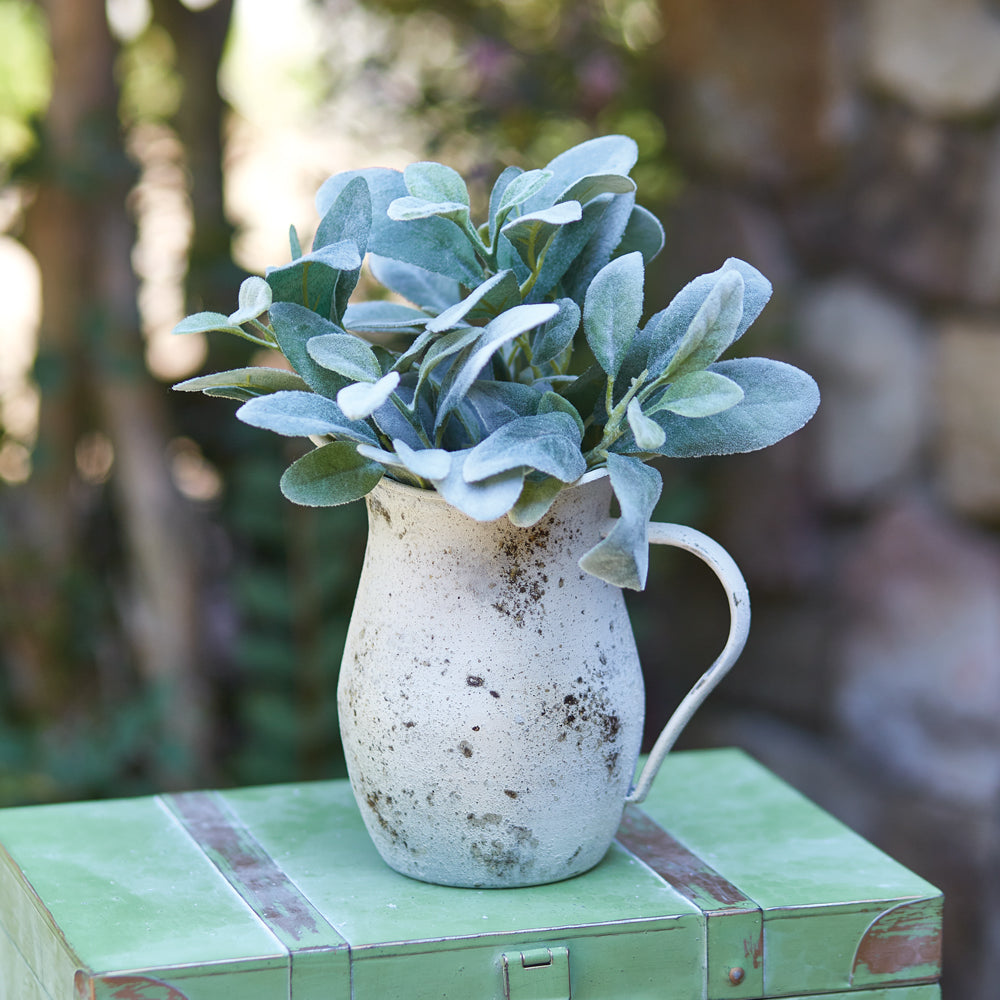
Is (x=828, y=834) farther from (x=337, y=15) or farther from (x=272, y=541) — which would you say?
(x=337, y=15)

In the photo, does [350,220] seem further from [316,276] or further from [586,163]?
[586,163]

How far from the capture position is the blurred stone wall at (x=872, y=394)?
139cm

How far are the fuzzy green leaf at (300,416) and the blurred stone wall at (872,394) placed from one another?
0.91 metres

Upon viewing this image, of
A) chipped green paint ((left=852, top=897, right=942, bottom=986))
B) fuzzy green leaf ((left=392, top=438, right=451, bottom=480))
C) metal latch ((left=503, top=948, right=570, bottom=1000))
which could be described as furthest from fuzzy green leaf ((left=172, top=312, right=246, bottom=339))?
chipped green paint ((left=852, top=897, right=942, bottom=986))

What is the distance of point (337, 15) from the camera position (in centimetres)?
160

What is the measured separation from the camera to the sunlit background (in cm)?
141

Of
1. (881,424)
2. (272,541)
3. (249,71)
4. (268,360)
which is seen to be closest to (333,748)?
(272,541)

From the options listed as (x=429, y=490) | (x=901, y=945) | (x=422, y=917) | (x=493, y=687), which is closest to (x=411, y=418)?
(x=429, y=490)

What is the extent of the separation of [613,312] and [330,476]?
0.53 ft

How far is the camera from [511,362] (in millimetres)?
759

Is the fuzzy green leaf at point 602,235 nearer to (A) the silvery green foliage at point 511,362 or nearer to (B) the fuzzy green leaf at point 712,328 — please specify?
(A) the silvery green foliage at point 511,362

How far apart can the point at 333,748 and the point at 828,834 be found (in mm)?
796

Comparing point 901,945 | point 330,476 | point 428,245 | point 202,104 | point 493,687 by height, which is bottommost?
point 901,945

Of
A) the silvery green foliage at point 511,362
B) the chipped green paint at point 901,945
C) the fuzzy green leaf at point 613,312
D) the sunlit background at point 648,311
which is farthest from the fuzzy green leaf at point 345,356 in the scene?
the sunlit background at point 648,311
